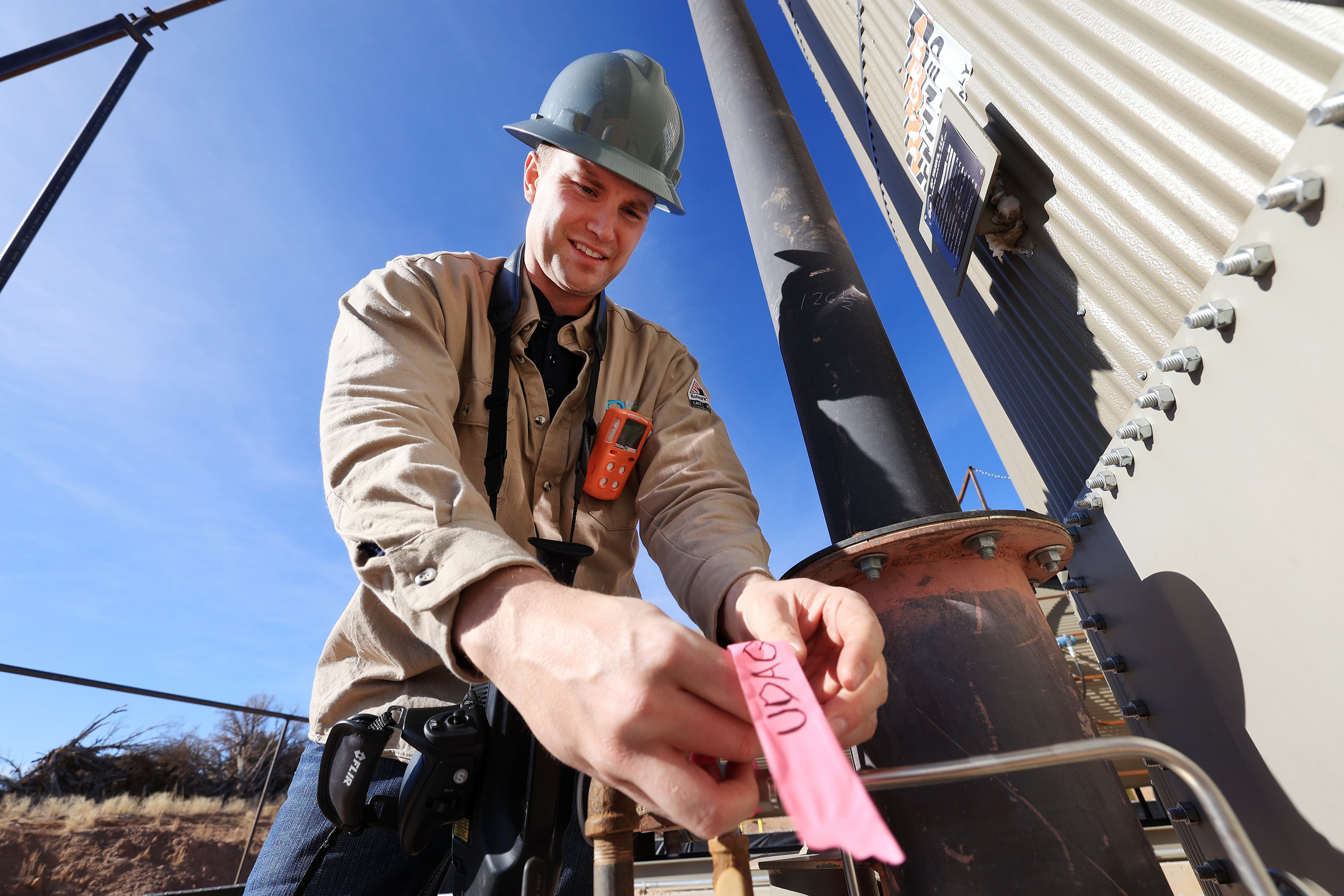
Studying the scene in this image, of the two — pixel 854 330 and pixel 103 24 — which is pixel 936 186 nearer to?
pixel 854 330

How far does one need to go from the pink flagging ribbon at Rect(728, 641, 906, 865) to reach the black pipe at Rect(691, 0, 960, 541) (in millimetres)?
895

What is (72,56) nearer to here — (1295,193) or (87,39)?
(87,39)

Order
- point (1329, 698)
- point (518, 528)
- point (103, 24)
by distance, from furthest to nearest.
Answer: point (103, 24) → point (518, 528) → point (1329, 698)

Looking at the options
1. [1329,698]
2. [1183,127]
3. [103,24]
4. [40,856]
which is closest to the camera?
[1329,698]

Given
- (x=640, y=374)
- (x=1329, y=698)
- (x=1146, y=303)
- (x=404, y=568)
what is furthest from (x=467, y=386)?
(x=1329, y=698)

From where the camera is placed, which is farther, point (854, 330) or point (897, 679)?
point (854, 330)

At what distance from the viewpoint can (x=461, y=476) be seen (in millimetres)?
1178

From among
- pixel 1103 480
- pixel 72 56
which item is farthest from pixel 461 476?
pixel 72 56

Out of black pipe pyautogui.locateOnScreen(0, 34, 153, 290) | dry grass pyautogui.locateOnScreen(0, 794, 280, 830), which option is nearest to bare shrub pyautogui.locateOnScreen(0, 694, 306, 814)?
dry grass pyautogui.locateOnScreen(0, 794, 280, 830)

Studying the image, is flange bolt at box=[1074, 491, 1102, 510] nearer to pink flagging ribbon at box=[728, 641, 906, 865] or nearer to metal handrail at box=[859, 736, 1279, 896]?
metal handrail at box=[859, 736, 1279, 896]

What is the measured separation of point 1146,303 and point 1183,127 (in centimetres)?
39

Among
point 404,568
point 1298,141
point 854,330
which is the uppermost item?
point 854,330

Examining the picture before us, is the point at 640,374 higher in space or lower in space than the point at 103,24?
lower

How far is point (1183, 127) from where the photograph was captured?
55.0 inches
